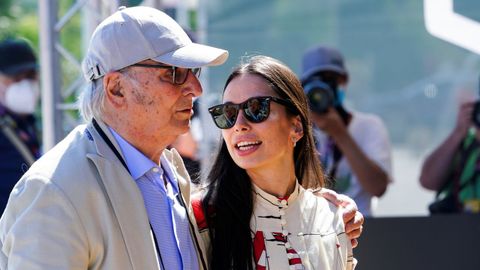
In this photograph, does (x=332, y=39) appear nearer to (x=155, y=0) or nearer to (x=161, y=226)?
(x=155, y=0)

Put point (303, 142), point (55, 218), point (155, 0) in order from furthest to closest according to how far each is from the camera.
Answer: point (155, 0), point (303, 142), point (55, 218)

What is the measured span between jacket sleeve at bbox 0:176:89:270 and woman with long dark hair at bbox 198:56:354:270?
1.58ft

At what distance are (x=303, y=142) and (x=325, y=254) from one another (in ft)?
1.25

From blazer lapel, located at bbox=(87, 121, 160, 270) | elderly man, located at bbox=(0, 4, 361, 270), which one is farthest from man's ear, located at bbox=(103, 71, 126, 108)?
blazer lapel, located at bbox=(87, 121, 160, 270)

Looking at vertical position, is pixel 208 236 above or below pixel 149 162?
below

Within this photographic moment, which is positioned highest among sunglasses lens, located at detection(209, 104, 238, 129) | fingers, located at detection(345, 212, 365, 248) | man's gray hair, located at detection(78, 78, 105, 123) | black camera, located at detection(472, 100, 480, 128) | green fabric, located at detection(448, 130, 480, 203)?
man's gray hair, located at detection(78, 78, 105, 123)

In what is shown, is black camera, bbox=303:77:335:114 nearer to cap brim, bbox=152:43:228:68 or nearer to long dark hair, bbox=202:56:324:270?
long dark hair, bbox=202:56:324:270

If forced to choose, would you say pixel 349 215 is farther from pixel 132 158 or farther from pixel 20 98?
pixel 20 98

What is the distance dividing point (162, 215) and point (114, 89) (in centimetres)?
31

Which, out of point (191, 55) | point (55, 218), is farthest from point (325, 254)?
point (55, 218)

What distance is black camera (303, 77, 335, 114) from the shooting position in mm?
4293

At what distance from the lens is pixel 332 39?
471 centimetres

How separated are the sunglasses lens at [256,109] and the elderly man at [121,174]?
0.22 m

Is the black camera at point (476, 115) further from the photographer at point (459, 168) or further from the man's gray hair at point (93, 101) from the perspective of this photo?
the man's gray hair at point (93, 101)
